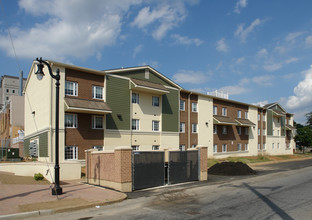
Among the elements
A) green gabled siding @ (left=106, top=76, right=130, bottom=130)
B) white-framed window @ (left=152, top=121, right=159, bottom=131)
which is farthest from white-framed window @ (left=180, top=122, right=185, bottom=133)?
green gabled siding @ (left=106, top=76, right=130, bottom=130)

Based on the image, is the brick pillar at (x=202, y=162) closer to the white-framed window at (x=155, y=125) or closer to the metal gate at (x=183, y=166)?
the metal gate at (x=183, y=166)

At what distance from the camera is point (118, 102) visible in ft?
91.9

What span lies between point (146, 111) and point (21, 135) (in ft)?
62.8

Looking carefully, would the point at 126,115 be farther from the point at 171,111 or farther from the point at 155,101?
the point at 171,111

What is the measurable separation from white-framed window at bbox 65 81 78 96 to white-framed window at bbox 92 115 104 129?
2921 mm

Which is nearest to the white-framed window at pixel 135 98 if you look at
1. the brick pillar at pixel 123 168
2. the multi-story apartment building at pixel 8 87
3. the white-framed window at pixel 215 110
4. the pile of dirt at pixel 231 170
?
the pile of dirt at pixel 231 170

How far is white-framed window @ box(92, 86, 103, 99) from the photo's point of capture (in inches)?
1035

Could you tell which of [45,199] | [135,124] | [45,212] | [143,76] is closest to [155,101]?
[143,76]

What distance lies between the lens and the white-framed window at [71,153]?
24.1m

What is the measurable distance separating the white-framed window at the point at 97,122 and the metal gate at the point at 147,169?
1272 cm

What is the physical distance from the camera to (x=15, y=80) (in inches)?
4114

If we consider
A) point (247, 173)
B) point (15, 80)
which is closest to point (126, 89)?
point (247, 173)

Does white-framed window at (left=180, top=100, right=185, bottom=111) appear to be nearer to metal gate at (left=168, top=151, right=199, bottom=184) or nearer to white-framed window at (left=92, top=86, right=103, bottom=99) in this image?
white-framed window at (left=92, top=86, right=103, bottom=99)

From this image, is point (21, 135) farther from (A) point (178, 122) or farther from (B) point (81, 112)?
(A) point (178, 122)
